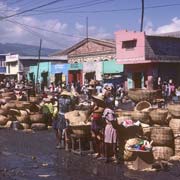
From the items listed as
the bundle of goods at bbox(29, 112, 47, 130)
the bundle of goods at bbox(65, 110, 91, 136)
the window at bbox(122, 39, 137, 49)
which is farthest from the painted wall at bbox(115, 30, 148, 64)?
the bundle of goods at bbox(65, 110, 91, 136)

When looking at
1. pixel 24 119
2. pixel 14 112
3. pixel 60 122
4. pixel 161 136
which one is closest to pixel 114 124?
pixel 161 136

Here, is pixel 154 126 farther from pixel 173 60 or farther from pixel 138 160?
pixel 173 60

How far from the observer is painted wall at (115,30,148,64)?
40.3 metres

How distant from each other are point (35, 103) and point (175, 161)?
35.8 feet

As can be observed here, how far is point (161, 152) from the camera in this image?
12180 mm

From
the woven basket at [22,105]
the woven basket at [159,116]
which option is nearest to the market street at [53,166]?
the woven basket at [159,116]

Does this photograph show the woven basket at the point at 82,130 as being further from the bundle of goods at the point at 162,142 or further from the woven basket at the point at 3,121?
the woven basket at the point at 3,121

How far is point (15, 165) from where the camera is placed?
12.2 metres

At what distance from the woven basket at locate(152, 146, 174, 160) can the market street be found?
604mm

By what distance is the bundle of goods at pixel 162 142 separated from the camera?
40.0ft

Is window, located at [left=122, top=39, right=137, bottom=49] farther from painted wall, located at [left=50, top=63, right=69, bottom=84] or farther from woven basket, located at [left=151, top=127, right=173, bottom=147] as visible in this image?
woven basket, located at [left=151, top=127, right=173, bottom=147]

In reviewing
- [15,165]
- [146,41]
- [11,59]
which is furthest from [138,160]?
[11,59]

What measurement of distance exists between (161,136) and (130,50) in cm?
3023

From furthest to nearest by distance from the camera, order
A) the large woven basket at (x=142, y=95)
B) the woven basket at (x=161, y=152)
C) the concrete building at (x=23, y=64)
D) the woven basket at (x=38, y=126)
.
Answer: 1. the concrete building at (x=23, y=64)
2. the large woven basket at (x=142, y=95)
3. the woven basket at (x=38, y=126)
4. the woven basket at (x=161, y=152)
